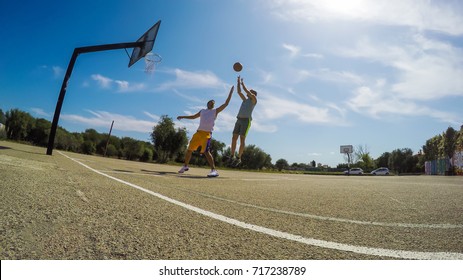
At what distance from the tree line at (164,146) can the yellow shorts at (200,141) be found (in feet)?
98.2

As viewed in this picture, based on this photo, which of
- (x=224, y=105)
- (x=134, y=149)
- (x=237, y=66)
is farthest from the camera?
(x=134, y=149)

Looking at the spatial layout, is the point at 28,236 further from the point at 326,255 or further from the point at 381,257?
the point at 381,257

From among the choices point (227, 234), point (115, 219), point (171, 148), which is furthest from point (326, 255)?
point (171, 148)

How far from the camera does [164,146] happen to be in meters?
43.1

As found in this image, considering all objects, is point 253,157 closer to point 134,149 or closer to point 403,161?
point 134,149

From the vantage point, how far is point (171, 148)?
142 feet

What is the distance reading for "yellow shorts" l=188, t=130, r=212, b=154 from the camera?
7113 millimetres

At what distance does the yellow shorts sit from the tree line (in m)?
29.9

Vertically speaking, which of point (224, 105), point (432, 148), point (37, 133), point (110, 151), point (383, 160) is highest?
point (432, 148)

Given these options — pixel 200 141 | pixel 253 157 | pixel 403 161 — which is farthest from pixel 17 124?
pixel 403 161

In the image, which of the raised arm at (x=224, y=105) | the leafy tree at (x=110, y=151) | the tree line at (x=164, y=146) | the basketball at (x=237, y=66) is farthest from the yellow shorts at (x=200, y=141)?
the leafy tree at (x=110, y=151)

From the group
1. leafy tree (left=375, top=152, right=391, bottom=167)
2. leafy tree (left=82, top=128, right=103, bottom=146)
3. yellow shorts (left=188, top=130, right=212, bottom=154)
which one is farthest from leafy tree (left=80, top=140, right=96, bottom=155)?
leafy tree (left=375, top=152, right=391, bottom=167)

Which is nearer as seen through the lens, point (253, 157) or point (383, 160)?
point (253, 157)

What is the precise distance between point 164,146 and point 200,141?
3758 centimetres
